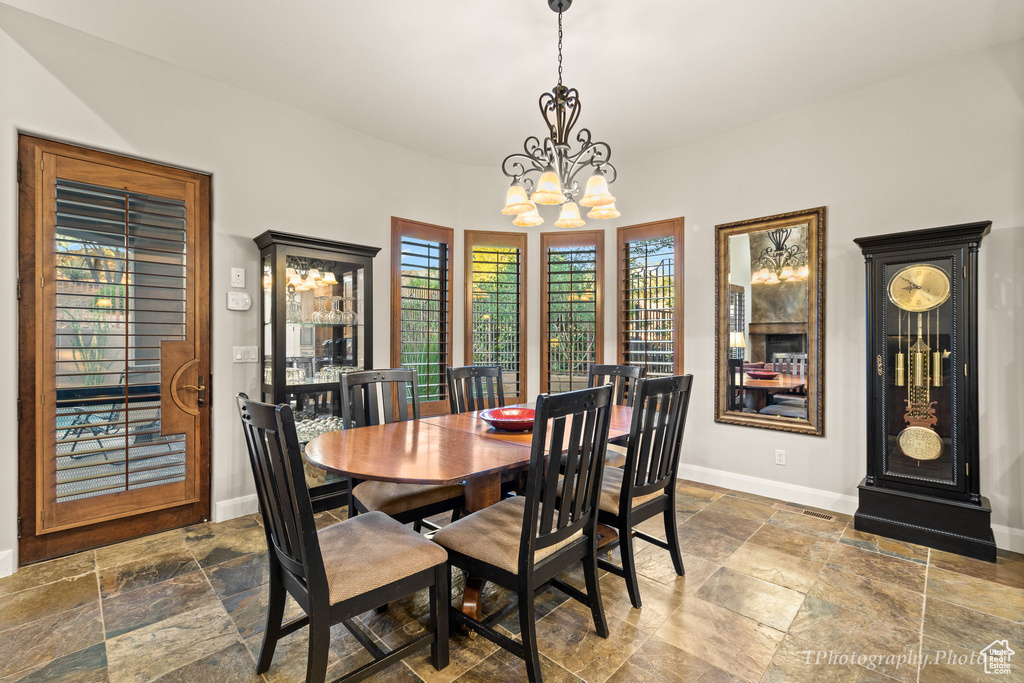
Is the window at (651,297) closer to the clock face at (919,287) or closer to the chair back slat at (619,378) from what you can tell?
the chair back slat at (619,378)

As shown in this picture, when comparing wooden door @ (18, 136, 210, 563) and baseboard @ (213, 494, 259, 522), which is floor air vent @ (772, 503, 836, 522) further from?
wooden door @ (18, 136, 210, 563)

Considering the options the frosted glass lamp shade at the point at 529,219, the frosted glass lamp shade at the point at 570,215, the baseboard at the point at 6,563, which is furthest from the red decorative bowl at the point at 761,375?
the baseboard at the point at 6,563

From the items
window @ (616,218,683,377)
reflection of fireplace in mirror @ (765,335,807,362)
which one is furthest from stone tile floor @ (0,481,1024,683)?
window @ (616,218,683,377)

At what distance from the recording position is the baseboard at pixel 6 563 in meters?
2.41

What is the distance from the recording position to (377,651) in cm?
163

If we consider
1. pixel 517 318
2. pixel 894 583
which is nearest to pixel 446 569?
pixel 894 583

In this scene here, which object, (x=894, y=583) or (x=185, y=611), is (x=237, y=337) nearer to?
(x=185, y=611)

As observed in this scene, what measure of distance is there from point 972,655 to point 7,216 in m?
4.74

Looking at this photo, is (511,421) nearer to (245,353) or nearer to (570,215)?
(570,215)

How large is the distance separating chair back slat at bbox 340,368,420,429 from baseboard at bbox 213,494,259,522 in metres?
1.15

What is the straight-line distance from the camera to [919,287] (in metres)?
2.82

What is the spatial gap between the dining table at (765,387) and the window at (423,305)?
2.55 m

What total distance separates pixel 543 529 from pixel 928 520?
8.53 feet

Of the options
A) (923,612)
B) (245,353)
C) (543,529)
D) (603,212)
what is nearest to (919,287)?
(923,612)
